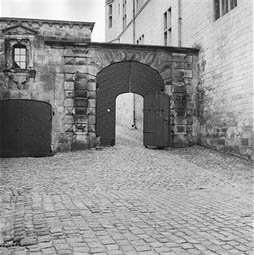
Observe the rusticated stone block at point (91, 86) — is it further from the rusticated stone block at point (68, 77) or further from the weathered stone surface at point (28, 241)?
the weathered stone surface at point (28, 241)

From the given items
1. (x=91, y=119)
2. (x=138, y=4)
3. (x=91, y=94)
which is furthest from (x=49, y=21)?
(x=138, y=4)

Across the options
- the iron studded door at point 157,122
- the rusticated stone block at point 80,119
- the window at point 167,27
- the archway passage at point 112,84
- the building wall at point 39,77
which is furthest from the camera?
the window at point 167,27

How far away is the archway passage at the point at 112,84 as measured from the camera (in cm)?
1593

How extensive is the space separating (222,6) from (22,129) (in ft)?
28.4

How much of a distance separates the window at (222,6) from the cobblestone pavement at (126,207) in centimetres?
545

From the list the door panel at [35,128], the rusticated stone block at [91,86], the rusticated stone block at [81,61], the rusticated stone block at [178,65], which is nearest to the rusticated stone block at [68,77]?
the rusticated stone block at [81,61]

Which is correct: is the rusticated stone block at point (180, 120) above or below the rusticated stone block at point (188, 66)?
below

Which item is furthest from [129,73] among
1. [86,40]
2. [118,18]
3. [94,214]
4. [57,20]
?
[118,18]

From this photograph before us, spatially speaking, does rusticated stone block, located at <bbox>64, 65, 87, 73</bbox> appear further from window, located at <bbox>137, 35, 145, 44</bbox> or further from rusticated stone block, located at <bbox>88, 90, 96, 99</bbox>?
window, located at <bbox>137, 35, 145, 44</bbox>

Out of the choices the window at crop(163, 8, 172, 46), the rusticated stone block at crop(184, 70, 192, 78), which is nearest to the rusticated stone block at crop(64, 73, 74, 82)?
the rusticated stone block at crop(184, 70, 192, 78)

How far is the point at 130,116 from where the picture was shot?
2478 cm

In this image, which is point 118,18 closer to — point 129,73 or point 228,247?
point 129,73

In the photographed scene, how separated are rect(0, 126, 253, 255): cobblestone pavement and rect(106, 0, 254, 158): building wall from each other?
5.13 ft

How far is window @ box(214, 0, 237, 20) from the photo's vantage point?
13.4 metres
